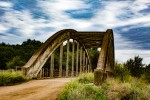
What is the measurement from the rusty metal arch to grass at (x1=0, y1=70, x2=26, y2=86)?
39.4 inches

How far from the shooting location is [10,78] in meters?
17.3

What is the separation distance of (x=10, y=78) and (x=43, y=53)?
443cm

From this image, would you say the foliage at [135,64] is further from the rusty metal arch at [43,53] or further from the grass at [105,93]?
the grass at [105,93]

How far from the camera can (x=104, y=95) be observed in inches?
459

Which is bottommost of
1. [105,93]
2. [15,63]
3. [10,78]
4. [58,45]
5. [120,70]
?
[105,93]

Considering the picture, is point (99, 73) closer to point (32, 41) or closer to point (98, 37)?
point (98, 37)

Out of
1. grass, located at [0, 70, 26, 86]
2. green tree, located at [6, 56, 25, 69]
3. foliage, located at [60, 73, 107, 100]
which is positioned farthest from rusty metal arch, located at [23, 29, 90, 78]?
green tree, located at [6, 56, 25, 69]

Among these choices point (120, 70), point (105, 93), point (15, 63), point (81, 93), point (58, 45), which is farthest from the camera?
point (15, 63)

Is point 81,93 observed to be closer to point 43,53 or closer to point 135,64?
point 43,53

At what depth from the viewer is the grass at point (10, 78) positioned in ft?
55.3

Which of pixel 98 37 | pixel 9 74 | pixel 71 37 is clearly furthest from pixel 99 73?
pixel 98 37

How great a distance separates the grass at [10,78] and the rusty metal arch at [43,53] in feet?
3.28

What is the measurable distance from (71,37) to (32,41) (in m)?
55.0

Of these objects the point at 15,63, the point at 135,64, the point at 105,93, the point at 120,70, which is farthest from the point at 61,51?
the point at 15,63
